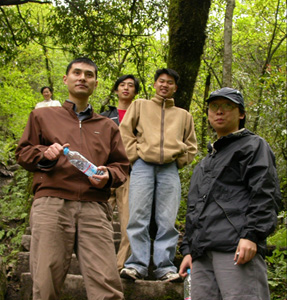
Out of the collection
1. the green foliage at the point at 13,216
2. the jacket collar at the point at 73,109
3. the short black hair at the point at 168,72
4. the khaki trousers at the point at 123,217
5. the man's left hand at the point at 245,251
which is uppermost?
the short black hair at the point at 168,72

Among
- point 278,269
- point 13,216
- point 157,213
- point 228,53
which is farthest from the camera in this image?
point 228,53

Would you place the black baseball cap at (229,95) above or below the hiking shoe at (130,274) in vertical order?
above

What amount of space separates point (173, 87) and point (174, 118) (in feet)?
1.34

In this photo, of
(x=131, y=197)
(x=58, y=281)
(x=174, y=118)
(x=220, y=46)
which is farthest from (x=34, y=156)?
(x=220, y=46)

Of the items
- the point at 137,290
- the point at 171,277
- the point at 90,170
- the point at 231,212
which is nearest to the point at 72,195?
the point at 90,170

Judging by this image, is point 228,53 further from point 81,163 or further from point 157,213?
point 81,163

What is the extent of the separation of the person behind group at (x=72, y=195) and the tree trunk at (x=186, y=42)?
109 inches

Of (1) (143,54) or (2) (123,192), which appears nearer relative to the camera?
(2) (123,192)

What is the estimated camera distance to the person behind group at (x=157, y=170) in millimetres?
4078

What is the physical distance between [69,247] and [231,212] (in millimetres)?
1176

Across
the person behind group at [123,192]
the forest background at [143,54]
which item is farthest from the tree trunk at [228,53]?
the person behind group at [123,192]

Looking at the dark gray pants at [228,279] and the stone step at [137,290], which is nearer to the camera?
the dark gray pants at [228,279]

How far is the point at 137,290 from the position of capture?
3879 mm

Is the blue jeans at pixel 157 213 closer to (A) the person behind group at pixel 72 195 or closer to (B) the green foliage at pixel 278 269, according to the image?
(A) the person behind group at pixel 72 195
